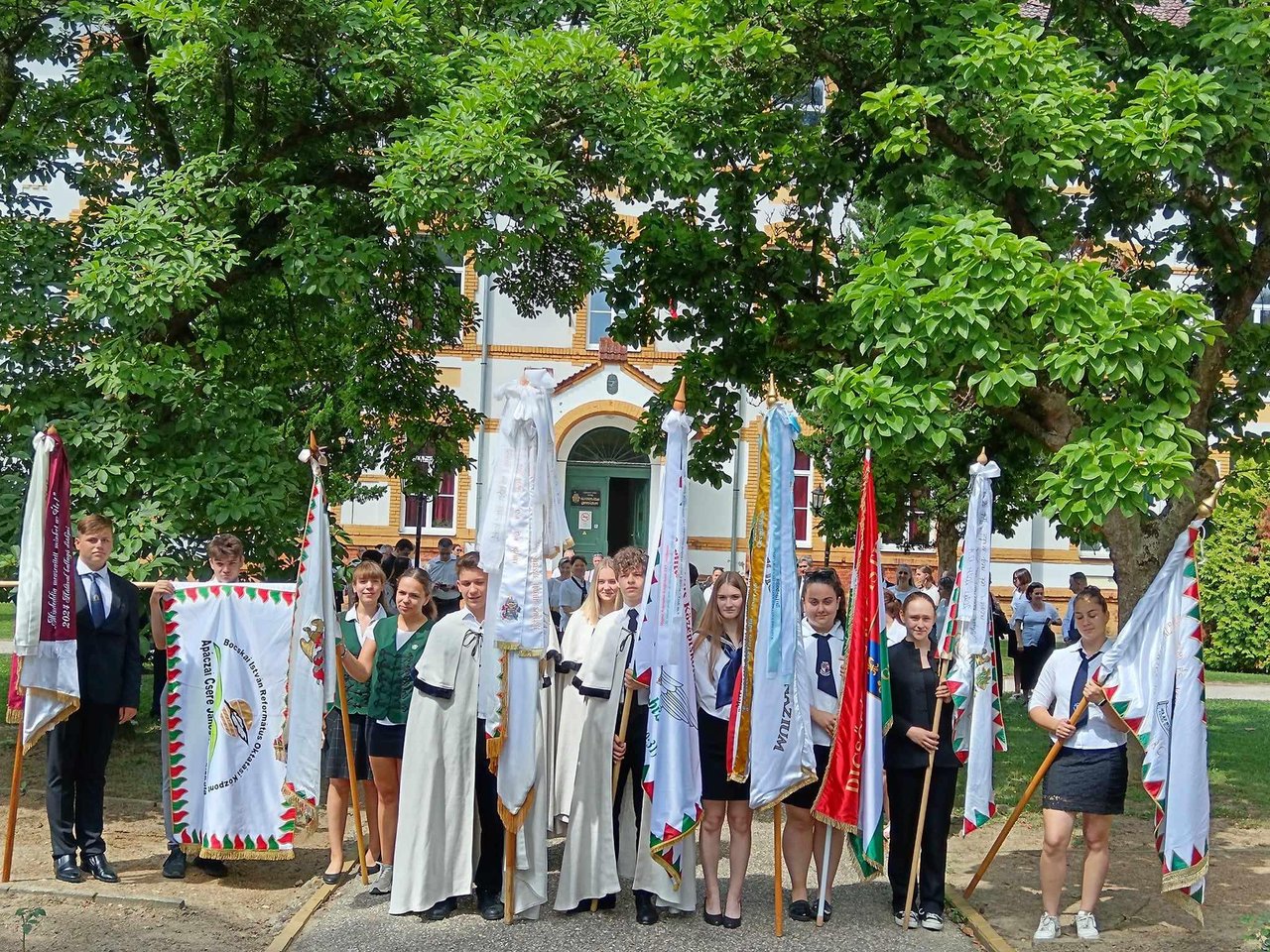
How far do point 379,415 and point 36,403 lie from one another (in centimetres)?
529

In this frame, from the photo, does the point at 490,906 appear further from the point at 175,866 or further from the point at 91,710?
the point at 91,710

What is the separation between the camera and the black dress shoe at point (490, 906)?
741 cm

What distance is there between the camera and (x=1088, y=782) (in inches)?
289

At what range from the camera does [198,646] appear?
8469mm

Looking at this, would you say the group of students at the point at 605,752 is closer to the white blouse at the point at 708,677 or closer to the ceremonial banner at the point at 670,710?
the white blouse at the point at 708,677

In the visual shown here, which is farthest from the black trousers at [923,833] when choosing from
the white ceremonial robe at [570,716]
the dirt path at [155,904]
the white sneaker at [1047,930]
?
the dirt path at [155,904]

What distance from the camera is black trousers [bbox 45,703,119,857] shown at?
25.8 feet

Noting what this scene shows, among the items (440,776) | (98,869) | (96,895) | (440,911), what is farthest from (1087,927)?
(98,869)

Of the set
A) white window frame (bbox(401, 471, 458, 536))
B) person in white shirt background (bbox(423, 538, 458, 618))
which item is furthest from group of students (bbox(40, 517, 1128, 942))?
white window frame (bbox(401, 471, 458, 536))

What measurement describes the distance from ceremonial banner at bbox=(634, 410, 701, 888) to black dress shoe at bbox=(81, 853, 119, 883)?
10.6 feet

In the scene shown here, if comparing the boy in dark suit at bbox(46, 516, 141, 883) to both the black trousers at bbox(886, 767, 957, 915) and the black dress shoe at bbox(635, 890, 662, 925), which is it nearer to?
the black dress shoe at bbox(635, 890, 662, 925)

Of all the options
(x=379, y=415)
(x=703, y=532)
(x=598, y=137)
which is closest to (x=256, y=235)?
(x=598, y=137)

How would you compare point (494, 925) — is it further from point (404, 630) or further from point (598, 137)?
point (598, 137)

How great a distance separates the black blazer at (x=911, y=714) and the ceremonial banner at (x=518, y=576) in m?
2.05
